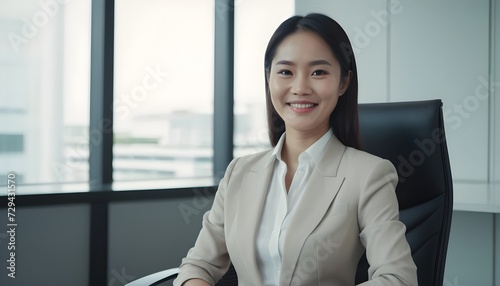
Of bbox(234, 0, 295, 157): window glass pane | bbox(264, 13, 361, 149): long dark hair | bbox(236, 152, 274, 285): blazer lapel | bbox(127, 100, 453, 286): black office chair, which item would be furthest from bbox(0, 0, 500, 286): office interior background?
bbox(236, 152, 274, 285): blazer lapel

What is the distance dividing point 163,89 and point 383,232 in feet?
7.17

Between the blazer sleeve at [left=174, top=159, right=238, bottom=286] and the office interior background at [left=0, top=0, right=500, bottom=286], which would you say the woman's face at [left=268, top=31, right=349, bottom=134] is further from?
the office interior background at [left=0, top=0, right=500, bottom=286]

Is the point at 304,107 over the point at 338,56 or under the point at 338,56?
under

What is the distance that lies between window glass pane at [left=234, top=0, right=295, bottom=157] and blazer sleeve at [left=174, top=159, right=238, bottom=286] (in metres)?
2.01

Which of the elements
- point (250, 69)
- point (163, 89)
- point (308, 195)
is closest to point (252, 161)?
point (308, 195)

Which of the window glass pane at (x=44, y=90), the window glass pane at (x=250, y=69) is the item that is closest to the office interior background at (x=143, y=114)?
the window glass pane at (x=44, y=90)

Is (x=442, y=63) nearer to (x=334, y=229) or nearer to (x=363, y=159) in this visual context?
(x=363, y=159)

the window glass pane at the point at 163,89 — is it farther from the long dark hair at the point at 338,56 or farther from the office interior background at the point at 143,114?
the long dark hair at the point at 338,56

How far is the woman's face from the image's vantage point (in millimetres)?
1318

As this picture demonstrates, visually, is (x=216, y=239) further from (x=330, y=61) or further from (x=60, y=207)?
(x=60, y=207)

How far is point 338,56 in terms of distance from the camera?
1325mm

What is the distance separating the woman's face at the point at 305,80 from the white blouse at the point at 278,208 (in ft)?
0.28

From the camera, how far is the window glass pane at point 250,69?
3514mm

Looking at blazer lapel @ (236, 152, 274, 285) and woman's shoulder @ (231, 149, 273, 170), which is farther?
woman's shoulder @ (231, 149, 273, 170)
